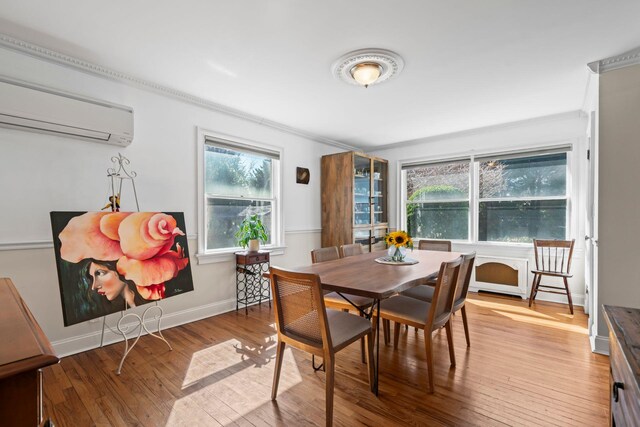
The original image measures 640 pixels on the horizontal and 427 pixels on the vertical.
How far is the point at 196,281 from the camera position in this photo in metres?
3.27

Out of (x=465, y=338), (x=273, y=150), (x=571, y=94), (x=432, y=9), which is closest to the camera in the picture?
(x=432, y=9)

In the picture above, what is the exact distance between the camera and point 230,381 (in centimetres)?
206

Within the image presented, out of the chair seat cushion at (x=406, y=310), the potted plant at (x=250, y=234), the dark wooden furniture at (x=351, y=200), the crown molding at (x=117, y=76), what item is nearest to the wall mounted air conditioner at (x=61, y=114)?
the crown molding at (x=117, y=76)

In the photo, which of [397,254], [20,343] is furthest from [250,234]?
[20,343]

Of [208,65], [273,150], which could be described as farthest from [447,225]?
[208,65]

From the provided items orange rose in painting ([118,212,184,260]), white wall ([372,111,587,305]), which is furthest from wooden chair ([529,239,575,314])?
orange rose in painting ([118,212,184,260])

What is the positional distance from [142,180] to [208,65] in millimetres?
1249

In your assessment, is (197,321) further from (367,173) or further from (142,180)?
(367,173)

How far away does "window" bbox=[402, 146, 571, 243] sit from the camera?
3.95 meters

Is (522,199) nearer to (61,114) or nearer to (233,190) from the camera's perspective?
(233,190)

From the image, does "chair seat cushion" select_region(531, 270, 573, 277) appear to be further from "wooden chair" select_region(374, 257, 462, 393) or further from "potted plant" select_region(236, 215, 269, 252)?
"potted plant" select_region(236, 215, 269, 252)

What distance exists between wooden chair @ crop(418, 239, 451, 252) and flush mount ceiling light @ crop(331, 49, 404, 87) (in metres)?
2.06

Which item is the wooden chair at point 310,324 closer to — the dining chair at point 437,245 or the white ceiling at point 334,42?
the white ceiling at point 334,42

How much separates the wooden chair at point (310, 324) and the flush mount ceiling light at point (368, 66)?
174cm
